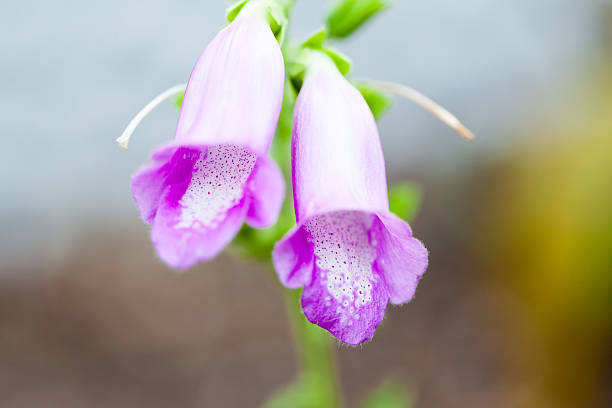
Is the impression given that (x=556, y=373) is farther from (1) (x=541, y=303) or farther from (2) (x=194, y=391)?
(2) (x=194, y=391)

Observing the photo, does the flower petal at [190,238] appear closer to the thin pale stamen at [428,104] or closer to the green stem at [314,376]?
the thin pale stamen at [428,104]

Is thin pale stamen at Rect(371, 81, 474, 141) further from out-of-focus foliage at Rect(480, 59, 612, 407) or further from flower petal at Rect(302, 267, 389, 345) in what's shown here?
out-of-focus foliage at Rect(480, 59, 612, 407)

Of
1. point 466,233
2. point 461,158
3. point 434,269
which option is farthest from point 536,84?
point 434,269

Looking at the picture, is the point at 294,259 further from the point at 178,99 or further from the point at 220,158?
the point at 178,99

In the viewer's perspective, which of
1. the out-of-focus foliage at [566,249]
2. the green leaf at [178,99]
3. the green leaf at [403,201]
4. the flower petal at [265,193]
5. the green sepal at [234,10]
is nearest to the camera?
the flower petal at [265,193]

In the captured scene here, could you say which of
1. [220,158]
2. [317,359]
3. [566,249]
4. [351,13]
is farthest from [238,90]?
[566,249]

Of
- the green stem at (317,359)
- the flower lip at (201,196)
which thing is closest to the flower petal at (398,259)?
the flower lip at (201,196)

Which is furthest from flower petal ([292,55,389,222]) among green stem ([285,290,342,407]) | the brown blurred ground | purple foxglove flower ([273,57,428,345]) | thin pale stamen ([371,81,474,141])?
the brown blurred ground
